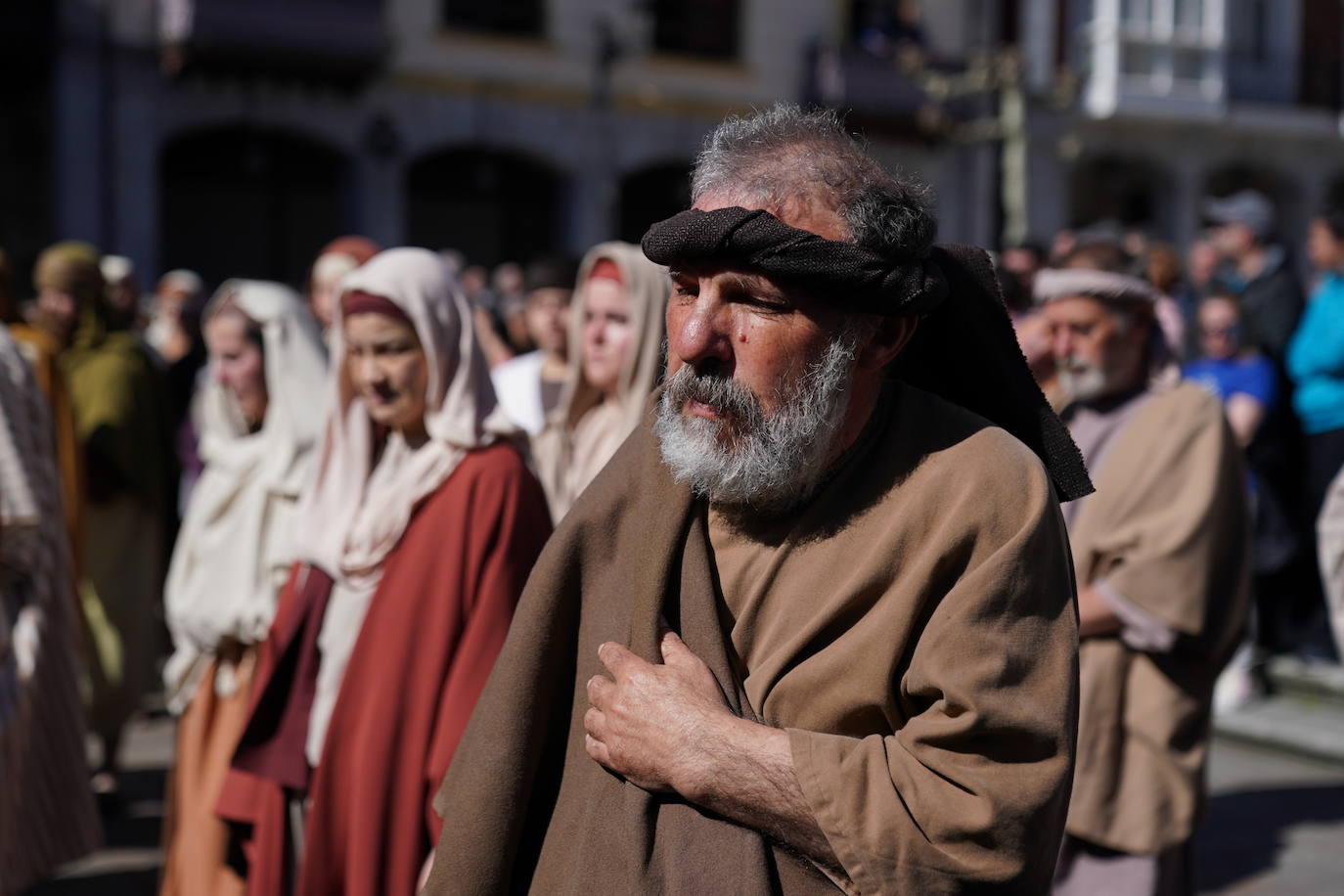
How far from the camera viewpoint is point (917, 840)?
1.93m

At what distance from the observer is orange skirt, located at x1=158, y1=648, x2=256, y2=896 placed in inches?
159

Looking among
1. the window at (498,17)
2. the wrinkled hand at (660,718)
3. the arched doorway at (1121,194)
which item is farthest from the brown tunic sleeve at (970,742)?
the arched doorway at (1121,194)

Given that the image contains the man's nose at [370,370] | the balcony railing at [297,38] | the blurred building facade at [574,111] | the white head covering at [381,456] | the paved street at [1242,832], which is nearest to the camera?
the white head covering at [381,456]

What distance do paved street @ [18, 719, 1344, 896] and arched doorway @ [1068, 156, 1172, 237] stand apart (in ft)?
62.3

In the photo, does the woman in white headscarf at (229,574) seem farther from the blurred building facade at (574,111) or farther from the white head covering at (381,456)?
the blurred building facade at (574,111)

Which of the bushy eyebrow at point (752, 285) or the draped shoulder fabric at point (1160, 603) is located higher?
the bushy eyebrow at point (752, 285)

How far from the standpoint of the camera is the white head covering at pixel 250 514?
14.1ft

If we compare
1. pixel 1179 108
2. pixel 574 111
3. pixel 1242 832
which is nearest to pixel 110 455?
pixel 1242 832

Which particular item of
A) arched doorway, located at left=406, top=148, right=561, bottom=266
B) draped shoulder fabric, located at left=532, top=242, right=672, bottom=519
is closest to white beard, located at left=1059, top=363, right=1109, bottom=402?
draped shoulder fabric, located at left=532, top=242, right=672, bottom=519

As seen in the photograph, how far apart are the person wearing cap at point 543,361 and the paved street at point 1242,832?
2.20 meters

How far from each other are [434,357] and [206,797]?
145 cm

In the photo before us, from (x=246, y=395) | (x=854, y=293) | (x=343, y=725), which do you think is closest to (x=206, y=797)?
(x=343, y=725)

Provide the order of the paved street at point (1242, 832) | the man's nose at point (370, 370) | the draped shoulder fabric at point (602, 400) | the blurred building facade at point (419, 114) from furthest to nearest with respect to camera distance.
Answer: the blurred building facade at point (419, 114), the paved street at point (1242, 832), the draped shoulder fabric at point (602, 400), the man's nose at point (370, 370)

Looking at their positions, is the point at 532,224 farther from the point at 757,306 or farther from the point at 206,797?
the point at 757,306
